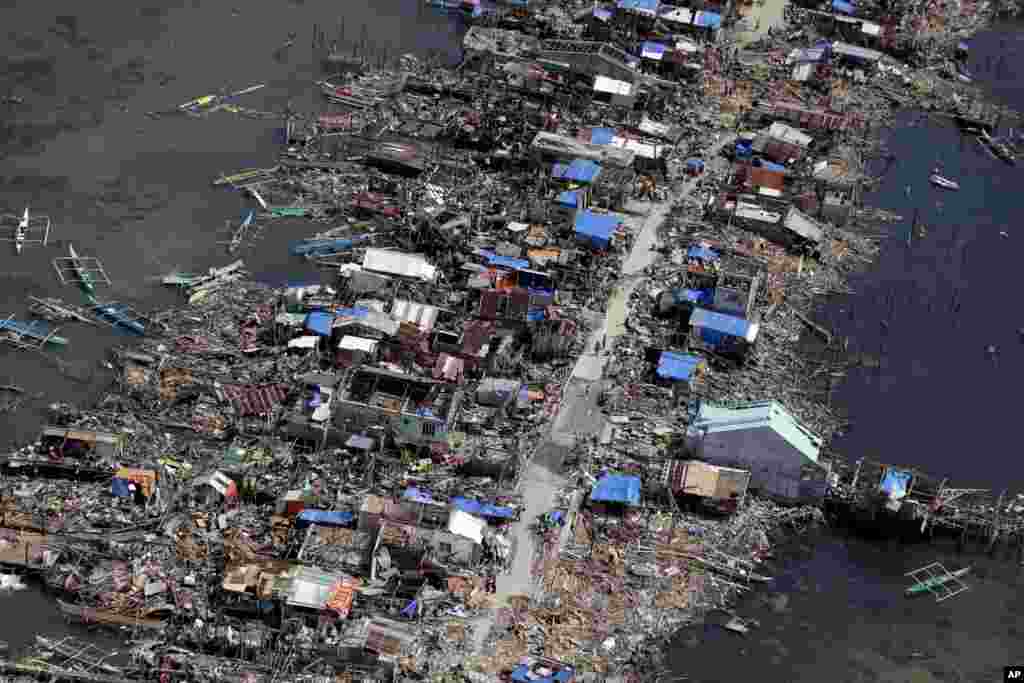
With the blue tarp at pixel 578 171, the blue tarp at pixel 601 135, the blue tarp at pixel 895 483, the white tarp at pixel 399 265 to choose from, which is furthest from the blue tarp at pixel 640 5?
the blue tarp at pixel 895 483

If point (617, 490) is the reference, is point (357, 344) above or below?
above

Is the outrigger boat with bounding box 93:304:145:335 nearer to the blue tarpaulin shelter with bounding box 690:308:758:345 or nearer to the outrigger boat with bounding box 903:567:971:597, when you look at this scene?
the blue tarpaulin shelter with bounding box 690:308:758:345

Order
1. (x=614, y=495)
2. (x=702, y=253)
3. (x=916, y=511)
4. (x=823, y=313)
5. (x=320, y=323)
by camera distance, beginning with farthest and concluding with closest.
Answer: (x=702, y=253) < (x=823, y=313) < (x=320, y=323) < (x=916, y=511) < (x=614, y=495)

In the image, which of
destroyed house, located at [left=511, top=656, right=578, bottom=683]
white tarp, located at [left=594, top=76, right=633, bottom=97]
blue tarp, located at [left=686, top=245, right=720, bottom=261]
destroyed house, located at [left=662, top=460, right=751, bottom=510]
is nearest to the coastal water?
destroyed house, located at [left=662, top=460, right=751, bottom=510]

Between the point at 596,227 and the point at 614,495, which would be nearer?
the point at 614,495

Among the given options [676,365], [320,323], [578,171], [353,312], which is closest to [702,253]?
[578,171]

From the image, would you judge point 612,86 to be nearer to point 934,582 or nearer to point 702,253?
point 702,253
